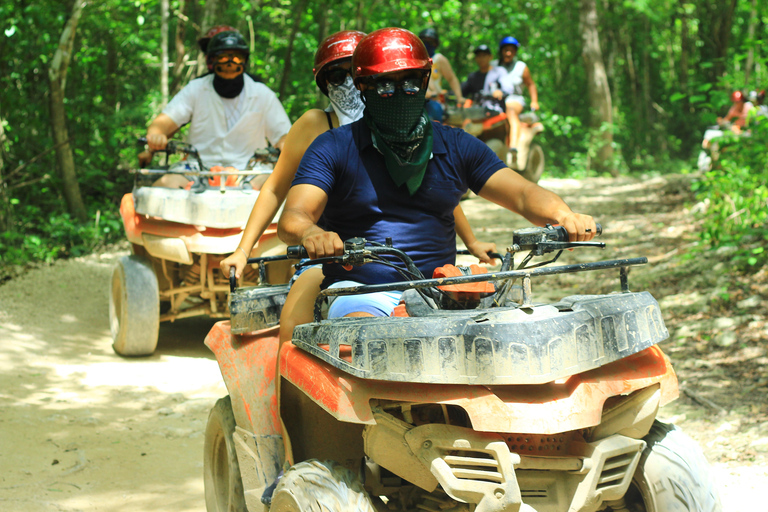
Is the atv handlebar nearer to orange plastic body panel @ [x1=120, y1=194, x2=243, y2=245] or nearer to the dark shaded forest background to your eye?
orange plastic body panel @ [x1=120, y1=194, x2=243, y2=245]

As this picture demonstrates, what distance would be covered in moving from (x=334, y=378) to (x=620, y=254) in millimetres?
6991

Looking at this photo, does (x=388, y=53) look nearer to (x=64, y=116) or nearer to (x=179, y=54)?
(x=64, y=116)

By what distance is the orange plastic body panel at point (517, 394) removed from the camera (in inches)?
81.7

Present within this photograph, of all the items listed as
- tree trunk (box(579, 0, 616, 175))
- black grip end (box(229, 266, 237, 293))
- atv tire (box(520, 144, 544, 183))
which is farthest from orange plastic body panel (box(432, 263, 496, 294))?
tree trunk (box(579, 0, 616, 175))

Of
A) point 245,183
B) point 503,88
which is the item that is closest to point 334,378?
point 245,183

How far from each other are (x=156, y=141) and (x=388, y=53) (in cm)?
376

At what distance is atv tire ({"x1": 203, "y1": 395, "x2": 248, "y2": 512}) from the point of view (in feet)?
10.5

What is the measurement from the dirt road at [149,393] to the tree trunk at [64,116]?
223cm

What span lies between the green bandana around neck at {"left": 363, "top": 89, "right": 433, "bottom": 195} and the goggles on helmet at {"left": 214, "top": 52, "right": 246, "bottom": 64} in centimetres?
390

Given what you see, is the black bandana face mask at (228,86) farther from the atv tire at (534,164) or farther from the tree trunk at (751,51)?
the atv tire at (534,164)

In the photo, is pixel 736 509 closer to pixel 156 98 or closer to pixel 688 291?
pixel 688 291

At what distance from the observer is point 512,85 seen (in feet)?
41.3

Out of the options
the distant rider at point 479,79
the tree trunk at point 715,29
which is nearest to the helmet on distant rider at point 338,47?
the distant rider at point 479,79

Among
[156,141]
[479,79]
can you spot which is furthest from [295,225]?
[479,79]
